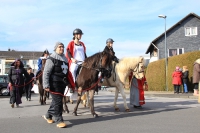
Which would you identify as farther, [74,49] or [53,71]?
[74,49]

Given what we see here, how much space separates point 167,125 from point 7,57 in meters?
104

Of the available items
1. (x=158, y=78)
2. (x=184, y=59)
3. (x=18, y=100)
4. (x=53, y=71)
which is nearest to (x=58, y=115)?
(x=53, y=71)

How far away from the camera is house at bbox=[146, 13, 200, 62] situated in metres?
40.3

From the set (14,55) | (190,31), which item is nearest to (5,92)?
(190,31)

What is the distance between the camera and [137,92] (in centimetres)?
1061

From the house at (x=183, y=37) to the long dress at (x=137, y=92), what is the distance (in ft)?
103

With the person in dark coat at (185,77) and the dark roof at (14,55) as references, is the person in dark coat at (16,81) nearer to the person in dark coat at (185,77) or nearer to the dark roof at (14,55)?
the person in dark coat at (185,77)

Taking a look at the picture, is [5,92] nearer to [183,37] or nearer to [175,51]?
[175,51]

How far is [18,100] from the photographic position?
11.8 metres

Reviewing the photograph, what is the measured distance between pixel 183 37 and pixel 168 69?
18478 mm

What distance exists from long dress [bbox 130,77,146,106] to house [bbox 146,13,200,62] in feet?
103

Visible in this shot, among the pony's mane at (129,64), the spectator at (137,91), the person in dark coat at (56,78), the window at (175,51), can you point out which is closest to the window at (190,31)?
the window at (175,51)

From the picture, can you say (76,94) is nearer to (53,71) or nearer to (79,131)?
(53,71)

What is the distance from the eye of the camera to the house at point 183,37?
40344 millimetres
